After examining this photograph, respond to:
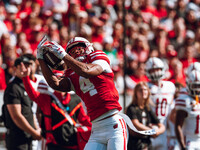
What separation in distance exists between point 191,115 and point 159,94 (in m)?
0.98

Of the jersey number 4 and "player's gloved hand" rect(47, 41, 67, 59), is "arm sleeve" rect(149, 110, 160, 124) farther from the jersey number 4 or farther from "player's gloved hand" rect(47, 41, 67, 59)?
"player's gloved hand" rect(47, 41, 67, 59)

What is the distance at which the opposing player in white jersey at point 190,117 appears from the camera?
692 cm

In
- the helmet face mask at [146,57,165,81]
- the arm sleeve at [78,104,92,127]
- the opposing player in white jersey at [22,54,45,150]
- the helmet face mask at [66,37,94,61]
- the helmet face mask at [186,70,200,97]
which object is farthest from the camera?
the helmet face mask at [146,57,165,81]

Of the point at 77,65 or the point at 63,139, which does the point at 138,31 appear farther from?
the point at 77,65

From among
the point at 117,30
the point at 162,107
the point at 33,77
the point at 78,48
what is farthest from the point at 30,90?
the point at 117,30

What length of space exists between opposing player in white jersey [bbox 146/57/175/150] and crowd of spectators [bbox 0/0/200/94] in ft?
4.79

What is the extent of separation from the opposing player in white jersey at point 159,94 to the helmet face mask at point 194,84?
709 millimetres

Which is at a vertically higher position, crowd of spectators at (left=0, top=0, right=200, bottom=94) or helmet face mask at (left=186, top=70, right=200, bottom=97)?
crowd of spectators at (left=0, top=0, right=200, bottom=94)

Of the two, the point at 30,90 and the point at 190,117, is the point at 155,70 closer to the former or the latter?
the point at 190,117

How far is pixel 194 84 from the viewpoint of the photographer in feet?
23.2

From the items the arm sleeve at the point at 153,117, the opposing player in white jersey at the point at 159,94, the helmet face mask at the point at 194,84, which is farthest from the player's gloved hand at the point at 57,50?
the opposing player in white jersey at the point at 159,94

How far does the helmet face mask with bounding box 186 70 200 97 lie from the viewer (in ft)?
→ 23.1

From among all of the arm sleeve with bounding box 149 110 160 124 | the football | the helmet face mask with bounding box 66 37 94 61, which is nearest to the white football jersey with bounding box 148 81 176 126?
the arm sleeve with bounding box 149 110 160 124

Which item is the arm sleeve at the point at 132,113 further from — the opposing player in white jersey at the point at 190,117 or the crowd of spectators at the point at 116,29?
the crowd of spectators at the point at 116,29
